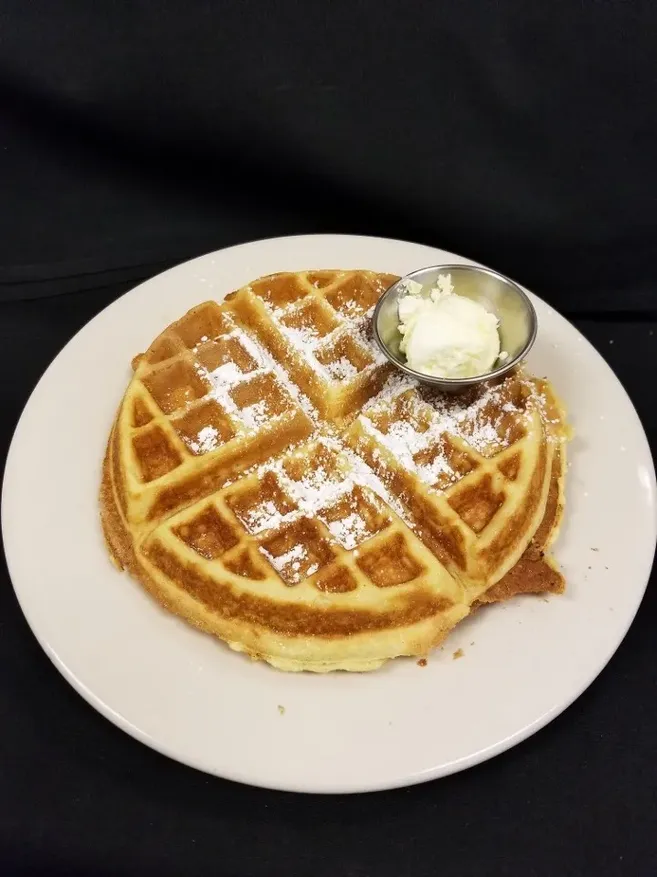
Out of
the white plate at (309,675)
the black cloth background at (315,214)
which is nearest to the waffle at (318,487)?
the white plate at (309,675)

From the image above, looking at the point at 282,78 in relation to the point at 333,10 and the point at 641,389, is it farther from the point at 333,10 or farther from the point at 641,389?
the point at 641,389

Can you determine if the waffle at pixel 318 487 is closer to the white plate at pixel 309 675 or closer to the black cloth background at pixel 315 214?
the white plate at pixel 309 675

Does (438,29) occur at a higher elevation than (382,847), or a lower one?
higher

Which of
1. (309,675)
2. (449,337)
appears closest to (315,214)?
(449,337)

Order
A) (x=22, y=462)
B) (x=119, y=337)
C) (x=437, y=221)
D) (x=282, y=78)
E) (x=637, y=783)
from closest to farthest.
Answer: (x=637, y=783) < (x=22, y=462) < (x=119, y=337) < (x=282, y=78) < (x=437, y=221)

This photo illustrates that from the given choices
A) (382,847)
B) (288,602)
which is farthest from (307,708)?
(382,847)

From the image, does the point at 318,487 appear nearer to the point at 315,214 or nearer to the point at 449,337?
the point at 449,337
